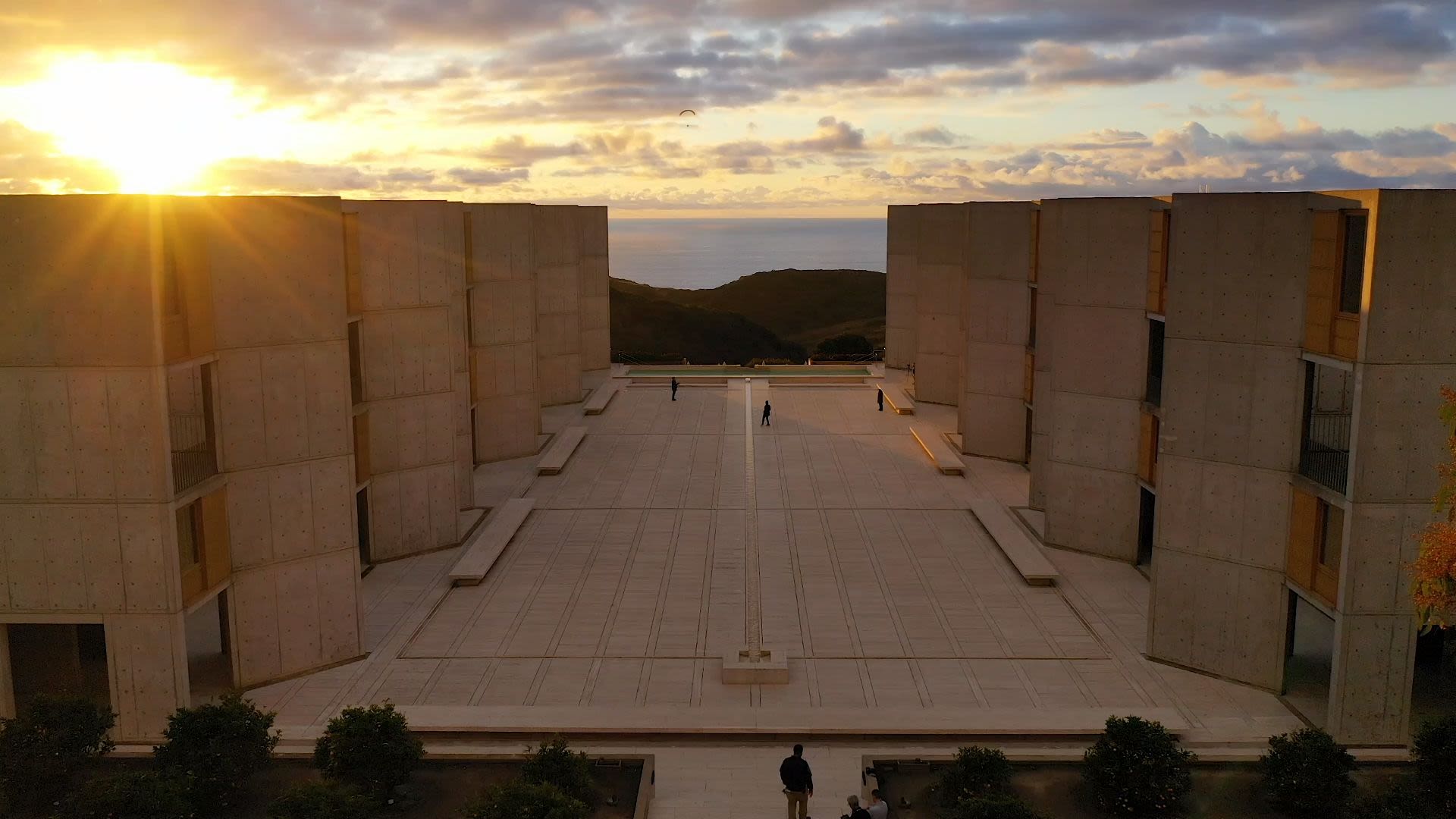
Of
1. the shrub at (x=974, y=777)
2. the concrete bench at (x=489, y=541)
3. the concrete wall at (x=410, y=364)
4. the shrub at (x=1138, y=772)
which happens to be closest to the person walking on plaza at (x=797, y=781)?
the shrub at (x=974, y=777)

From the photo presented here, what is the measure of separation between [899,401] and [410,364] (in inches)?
991

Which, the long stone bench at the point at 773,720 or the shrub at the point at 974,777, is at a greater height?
the shrub at the point at 974,777

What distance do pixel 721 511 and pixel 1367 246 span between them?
19.0m

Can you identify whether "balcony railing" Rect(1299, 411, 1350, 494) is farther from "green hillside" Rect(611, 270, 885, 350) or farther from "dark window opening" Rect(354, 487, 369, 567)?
"green hillside" Rect(611, 270, 885, 350)

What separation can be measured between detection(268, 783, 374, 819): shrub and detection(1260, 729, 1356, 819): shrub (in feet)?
39.8

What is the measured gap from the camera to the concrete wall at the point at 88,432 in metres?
16.7

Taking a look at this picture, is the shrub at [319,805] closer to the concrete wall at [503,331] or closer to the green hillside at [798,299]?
the concrete wall at [503,331]

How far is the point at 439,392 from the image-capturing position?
28172 mm

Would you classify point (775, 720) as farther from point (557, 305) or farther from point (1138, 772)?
point (557, 305)

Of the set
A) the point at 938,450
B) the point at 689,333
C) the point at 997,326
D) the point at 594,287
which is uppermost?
the point at 594,287

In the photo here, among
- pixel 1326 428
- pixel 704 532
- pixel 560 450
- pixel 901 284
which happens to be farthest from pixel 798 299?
pixel 1326 428

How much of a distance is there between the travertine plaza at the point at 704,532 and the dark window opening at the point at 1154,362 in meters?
0.13

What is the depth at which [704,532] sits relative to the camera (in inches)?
1184

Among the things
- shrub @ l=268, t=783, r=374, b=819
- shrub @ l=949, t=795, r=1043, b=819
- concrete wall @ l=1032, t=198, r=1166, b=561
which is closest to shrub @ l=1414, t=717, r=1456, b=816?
shrub @ l=949, t=795, r=1043, b=819
